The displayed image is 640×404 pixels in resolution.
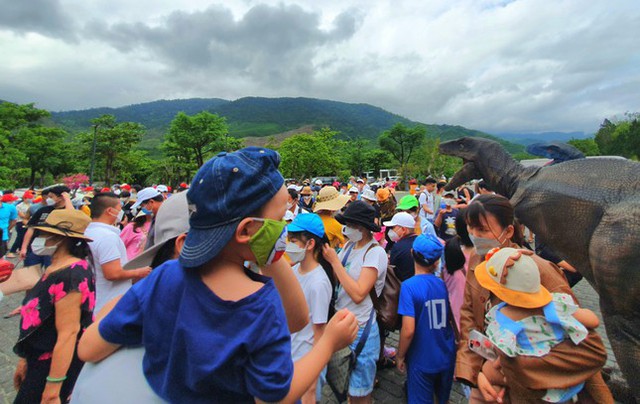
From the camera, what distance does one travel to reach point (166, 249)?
65.7 inches

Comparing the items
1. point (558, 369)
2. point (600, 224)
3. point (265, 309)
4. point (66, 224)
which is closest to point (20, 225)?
point (66, 224)

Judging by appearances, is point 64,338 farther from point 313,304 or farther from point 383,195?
point 383,195

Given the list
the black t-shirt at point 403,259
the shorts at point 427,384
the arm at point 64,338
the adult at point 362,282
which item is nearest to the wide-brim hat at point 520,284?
the adult at point 362,282

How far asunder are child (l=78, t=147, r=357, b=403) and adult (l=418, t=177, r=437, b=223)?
730 cm

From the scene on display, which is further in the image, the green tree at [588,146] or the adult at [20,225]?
the green tree at [588,146]

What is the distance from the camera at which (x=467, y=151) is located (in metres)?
2.89

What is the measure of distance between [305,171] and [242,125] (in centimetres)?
14453

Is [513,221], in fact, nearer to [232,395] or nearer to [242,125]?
[232,395]

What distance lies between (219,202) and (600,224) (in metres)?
2.26

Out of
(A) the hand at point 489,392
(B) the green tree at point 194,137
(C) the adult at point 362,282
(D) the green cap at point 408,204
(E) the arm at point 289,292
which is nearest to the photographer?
(E) the arm at point 289,292

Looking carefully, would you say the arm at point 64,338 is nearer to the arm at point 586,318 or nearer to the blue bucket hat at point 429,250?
the blue bucket hat at point 429,250

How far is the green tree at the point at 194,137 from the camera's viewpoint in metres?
47.5

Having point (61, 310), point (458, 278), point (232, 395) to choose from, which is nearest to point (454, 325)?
point (458, 278)

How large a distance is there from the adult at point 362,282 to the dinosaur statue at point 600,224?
118cm
